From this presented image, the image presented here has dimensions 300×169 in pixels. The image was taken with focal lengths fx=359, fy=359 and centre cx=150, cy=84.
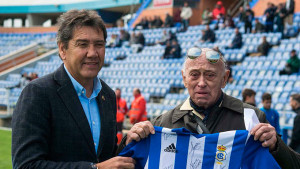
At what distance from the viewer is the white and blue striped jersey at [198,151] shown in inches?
95.6

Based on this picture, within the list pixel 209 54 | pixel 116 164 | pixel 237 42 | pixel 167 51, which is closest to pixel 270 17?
pixel 237 42

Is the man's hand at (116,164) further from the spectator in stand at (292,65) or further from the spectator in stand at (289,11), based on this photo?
the spectator in stand at (289,11)

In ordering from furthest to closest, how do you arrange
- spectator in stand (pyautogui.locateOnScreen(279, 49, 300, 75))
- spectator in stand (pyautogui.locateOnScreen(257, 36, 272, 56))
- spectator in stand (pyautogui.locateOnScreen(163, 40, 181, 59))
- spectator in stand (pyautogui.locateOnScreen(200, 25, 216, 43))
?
1. spectator in stand (pyautogui.locateOnScreen(163, 40, 181, 59))
2. spectator in stand (pyautogui.locateOnScreen(200, 25, 216, 43))
3. spectator in stand (pyautogui.locateOnScreen(257, 36, 272, 56))
4. spectator in stand (pyautogui.locateOnScreen(279, 49, 300, 75))

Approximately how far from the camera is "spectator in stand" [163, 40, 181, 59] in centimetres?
1512

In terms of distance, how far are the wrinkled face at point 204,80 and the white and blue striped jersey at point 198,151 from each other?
0.26m

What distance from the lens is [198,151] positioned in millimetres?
2520

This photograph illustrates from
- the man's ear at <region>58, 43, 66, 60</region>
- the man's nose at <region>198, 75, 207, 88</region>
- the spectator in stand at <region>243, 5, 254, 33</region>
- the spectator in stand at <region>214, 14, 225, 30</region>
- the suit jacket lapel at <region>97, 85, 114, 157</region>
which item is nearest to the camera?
the man's ear at <region>58, 43, 66, 60</region>

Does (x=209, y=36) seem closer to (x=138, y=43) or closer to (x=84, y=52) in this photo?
(x=138, y=43)

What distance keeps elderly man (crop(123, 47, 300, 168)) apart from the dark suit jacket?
37 cm

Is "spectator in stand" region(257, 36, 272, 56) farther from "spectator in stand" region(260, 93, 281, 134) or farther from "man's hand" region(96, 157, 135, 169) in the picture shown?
"man's hand" region(96, 157, 135, 169)

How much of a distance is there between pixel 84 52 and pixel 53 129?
0.52 meters

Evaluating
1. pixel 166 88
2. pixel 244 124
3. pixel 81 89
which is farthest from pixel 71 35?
pixel 166 88

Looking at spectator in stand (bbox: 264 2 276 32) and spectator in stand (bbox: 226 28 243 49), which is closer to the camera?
spectator in stand (bbox: 264 2 276 32)

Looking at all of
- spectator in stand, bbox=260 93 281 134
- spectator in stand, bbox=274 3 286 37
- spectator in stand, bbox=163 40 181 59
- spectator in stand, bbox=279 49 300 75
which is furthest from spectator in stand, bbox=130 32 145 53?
spectator in stand, bbox=260 93 281 134
